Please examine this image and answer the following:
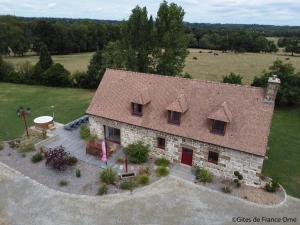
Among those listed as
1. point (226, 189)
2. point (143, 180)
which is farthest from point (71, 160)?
point (226, 189)

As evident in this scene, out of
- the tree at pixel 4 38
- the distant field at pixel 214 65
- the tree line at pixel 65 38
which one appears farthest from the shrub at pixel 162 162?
the tree at pixel 4 38

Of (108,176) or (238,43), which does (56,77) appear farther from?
(238,43)

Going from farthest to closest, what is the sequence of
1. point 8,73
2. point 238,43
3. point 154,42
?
point 238,43 < point 8,73 < point 154,42

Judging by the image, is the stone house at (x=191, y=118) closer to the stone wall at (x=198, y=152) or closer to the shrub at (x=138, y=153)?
the stone wall at (x=198, y=152)

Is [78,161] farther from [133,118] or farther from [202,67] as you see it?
[202,67]

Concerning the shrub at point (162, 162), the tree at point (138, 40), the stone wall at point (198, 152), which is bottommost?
the shrub at point (162, 162)
